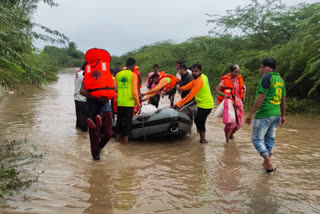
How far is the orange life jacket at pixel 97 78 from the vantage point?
15.9 feet

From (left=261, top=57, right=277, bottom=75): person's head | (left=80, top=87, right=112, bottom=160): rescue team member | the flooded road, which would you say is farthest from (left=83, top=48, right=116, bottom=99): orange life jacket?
(left=261, top=57, right=277, bottom=75): person's head

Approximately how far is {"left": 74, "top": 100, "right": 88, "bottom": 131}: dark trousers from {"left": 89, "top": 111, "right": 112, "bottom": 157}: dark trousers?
1.86 meters

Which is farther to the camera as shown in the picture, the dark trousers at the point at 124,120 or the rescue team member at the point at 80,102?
the rescue team member at the point at 80,102

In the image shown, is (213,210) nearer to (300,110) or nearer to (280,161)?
(280,161)

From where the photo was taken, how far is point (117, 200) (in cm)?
372

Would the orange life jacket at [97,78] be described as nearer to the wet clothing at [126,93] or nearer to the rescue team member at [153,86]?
the wet clothing at [126,93]

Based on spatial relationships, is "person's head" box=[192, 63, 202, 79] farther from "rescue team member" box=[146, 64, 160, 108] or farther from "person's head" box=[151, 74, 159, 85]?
"rescue team member" box=[146, 64, 160, 108]

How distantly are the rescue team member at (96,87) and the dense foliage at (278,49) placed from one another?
7.79 feet

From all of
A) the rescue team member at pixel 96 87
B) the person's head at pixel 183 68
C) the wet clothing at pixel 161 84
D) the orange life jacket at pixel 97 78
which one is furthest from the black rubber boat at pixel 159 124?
the orange life jacket at pixel 97 78

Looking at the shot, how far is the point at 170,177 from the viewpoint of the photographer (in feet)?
14.9

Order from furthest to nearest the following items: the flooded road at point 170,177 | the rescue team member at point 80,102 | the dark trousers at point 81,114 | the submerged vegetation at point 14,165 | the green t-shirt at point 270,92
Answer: the dark trousers at point 81,114 → the rescue team member at point 80,102 → the green t-shirt at point 270,92 → the submerged vegetation at point 14,165 → the flooded road at point 170,177

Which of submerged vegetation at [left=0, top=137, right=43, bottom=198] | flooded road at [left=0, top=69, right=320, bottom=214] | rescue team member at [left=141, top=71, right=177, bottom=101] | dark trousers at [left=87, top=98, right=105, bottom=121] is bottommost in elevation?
flooded road at [left=0, top=69, right=320, bottom=214]

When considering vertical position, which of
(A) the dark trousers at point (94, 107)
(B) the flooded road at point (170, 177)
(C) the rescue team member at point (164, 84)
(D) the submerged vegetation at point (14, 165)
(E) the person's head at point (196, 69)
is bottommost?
(B) the flooded road at point (170, 177)

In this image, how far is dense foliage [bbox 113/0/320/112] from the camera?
9.82 metres
